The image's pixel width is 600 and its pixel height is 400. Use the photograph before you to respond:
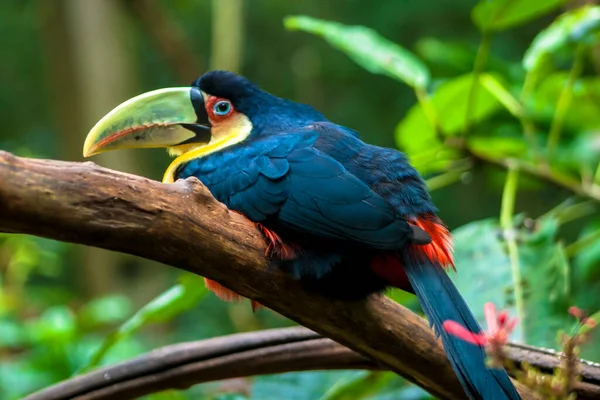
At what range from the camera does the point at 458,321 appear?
122 cm

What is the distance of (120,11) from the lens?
3.94 metres

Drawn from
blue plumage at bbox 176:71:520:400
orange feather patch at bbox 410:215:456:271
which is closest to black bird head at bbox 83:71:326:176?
blue plumage at bbox 176:71:520:400

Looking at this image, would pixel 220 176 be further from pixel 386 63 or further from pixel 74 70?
pixel 74 70

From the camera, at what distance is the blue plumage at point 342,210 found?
1222mm

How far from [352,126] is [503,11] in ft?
6.92

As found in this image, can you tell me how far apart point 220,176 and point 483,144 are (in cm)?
114

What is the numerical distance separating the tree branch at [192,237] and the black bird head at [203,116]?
464mm

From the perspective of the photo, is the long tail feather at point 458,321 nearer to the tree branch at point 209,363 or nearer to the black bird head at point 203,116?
the tree branch at point 209,363

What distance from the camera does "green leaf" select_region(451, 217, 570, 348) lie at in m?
1.69

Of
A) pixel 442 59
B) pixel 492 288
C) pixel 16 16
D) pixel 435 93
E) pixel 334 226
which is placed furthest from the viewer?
pixel 16 16

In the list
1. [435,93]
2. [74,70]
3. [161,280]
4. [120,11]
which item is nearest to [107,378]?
[435,93]

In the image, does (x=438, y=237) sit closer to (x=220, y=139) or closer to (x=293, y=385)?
(x=220, y=139)

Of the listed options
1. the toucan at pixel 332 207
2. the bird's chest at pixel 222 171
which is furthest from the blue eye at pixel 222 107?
the bird's chest at pixel 222 171

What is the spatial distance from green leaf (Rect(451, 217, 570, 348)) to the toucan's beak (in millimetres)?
722
